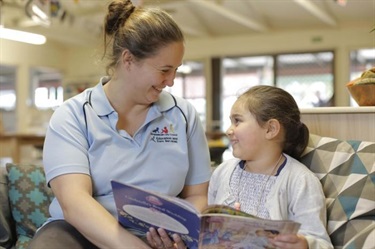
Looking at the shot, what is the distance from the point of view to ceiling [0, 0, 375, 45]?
7.02 m

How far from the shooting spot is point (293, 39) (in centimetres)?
844

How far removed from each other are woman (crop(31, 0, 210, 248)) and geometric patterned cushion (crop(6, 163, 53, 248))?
0.41 meters

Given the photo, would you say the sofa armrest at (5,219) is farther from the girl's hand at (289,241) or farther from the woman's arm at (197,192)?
the girl's hand at (289,241)

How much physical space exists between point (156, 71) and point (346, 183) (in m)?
0.68

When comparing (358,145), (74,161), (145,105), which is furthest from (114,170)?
(358,145)

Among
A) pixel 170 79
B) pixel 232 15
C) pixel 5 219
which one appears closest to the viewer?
pixel 170 79

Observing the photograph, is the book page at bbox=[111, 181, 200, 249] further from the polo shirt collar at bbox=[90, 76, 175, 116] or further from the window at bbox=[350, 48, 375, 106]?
the window at bbox=[350, 48, 375, 106]

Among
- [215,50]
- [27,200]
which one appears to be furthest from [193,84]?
[27,200]

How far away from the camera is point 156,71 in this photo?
1.40 metres

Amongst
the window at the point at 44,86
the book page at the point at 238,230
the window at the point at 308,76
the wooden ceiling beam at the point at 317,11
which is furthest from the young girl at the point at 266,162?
the window at the point at 44,86

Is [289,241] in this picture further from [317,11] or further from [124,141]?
[317,11]

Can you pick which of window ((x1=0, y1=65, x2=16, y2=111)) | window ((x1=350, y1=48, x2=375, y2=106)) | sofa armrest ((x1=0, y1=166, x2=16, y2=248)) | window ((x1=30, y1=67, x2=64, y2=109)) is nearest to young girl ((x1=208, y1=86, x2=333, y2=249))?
sofa armrest ((x1=0, y1=166, x2=16, y2=248))

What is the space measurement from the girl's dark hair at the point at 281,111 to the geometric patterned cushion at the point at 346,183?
0.22 feet

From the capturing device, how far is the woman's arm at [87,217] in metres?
1.22
